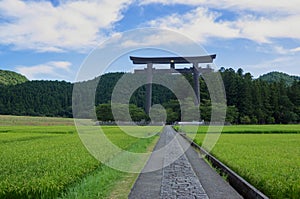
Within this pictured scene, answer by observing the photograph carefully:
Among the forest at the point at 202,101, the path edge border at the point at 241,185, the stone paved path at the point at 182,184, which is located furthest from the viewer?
the forest at the point at 202,101

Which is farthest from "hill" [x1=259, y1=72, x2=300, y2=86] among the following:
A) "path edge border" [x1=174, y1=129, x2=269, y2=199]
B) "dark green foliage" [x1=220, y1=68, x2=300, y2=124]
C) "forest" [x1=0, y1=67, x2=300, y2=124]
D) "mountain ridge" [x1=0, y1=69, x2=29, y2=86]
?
"path edge border" [x1=174, y1=129, x2=269, y2=199]

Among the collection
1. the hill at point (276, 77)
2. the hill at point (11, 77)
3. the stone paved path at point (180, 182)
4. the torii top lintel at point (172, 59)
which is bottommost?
the stone paved path at point (180, 182)

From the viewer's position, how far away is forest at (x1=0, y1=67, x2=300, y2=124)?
214 ft

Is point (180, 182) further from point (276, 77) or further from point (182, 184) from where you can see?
point (276, 77)

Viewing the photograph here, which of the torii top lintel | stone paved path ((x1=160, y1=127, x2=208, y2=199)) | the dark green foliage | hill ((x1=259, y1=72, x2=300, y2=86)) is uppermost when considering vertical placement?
hill ((x1=259, y1=72, x2=300, y2=86))

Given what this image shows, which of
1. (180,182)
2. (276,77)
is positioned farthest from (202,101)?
(276,77)

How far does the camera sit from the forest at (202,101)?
65.4 meters

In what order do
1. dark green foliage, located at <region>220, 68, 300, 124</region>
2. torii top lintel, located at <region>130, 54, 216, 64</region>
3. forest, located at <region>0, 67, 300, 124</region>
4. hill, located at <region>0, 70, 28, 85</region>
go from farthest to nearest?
hill, located at <region>0, 70, 28, 85</region> → dark green foliage, located at <region>220, 68, 300, 124</region> → forest, located at <region>0, 67, 300, 124</region> → torii top lintel, located at <region>130, 54, 216, 64</region>

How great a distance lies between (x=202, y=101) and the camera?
66.9 metres

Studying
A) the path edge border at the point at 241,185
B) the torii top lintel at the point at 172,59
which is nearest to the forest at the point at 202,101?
the torii top lintel at the point at 172,59

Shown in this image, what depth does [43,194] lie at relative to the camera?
→ 575 cm

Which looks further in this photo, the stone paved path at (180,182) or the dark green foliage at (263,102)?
the dark green foliage at (263,102)

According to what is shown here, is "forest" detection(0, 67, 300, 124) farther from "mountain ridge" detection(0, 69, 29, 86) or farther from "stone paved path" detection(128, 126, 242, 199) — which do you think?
"stone paved path" detection(128, 126, 242, 199)

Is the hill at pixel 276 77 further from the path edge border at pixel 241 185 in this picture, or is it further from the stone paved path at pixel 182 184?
the path edge border at pixel 241 185
